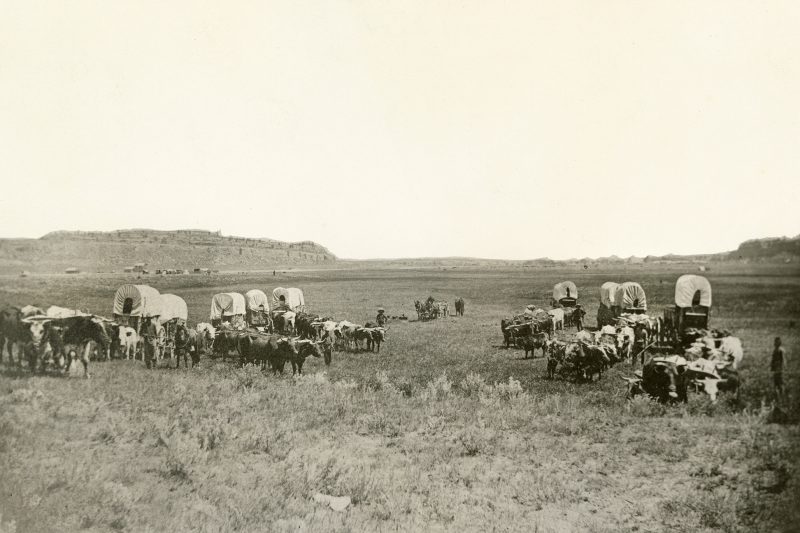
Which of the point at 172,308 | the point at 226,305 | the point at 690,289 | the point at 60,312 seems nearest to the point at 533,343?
the point at 690,289

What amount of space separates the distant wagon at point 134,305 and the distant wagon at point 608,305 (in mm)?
13035

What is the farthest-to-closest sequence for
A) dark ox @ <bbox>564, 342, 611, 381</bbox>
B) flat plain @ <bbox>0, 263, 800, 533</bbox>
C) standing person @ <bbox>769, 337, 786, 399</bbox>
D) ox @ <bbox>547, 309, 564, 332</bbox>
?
1. ox @ <bbox>547, 309, 564, 332</bbox>
2. dark ox @ <bbox>564, 342, 611, 381</bbox>
3. flat plain @ <bbox>0, 263, 800, 533</bbox>
4. standing person @ <bbox>769, 337, 786, 399</bbox>

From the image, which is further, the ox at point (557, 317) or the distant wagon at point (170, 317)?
the ox at point (557, 317)

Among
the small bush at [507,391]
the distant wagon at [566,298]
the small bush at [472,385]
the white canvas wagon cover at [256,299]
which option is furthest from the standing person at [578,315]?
the white canvas wagon cover at [256,299]

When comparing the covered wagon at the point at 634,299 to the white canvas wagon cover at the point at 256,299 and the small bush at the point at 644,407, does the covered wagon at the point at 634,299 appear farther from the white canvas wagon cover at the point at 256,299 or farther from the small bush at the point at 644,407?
the white canvas wagon cover at the point at 256,299

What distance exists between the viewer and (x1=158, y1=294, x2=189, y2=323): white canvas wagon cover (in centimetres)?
1281

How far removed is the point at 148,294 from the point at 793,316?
44.2 ft

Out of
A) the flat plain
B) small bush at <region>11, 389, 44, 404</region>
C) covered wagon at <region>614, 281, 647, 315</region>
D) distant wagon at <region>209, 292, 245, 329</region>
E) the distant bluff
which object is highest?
the distant bluff

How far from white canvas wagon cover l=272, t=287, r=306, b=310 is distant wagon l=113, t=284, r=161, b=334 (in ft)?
13.8

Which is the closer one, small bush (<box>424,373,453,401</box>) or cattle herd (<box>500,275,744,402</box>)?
cattle herd (<box>500,275,744,402</box>)

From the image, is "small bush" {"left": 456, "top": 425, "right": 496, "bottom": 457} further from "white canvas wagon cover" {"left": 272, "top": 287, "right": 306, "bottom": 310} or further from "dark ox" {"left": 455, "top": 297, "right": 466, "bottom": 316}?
"white canvas wagon cover" {"left": 272, "top": 287, "right": 306, "bottom": 310}

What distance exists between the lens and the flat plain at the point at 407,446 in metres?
5.74

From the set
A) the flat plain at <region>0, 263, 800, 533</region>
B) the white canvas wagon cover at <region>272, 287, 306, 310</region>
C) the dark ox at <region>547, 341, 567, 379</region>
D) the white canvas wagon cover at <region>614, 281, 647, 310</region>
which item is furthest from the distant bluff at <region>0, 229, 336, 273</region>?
the white canvas wagon cover at <region>614, 281, 647, 310</region>

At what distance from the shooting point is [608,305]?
1453cm
